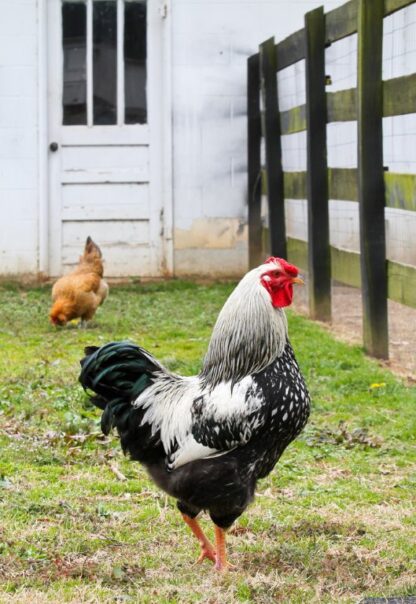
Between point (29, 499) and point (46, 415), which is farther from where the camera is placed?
point (46, 415)

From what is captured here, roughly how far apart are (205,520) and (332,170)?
15.7 ft

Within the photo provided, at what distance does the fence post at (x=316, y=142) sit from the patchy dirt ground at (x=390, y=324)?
579mm

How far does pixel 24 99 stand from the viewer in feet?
39.1

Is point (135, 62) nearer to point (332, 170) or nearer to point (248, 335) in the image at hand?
point (332, 170)

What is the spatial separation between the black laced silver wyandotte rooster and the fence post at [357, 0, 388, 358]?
3643 millimetres

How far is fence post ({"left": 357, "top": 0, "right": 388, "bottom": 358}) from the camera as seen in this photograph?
24.8 feet

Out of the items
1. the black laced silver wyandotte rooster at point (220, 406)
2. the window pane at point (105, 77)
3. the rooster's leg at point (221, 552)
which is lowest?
the rooster's leg at point (221, 552)

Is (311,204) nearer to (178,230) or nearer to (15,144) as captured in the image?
(178,230)

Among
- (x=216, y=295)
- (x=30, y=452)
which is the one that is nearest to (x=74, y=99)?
(x=216, y=295)

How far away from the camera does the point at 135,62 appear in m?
12.1

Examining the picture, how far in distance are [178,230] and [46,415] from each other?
6157 millimetres

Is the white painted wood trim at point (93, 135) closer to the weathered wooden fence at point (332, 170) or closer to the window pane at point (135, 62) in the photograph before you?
the window pane at point (135, 62)

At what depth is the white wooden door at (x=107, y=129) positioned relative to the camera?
12031mm

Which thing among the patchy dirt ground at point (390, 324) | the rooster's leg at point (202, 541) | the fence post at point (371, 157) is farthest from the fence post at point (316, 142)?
the rooster's leg at point (202, 541)
